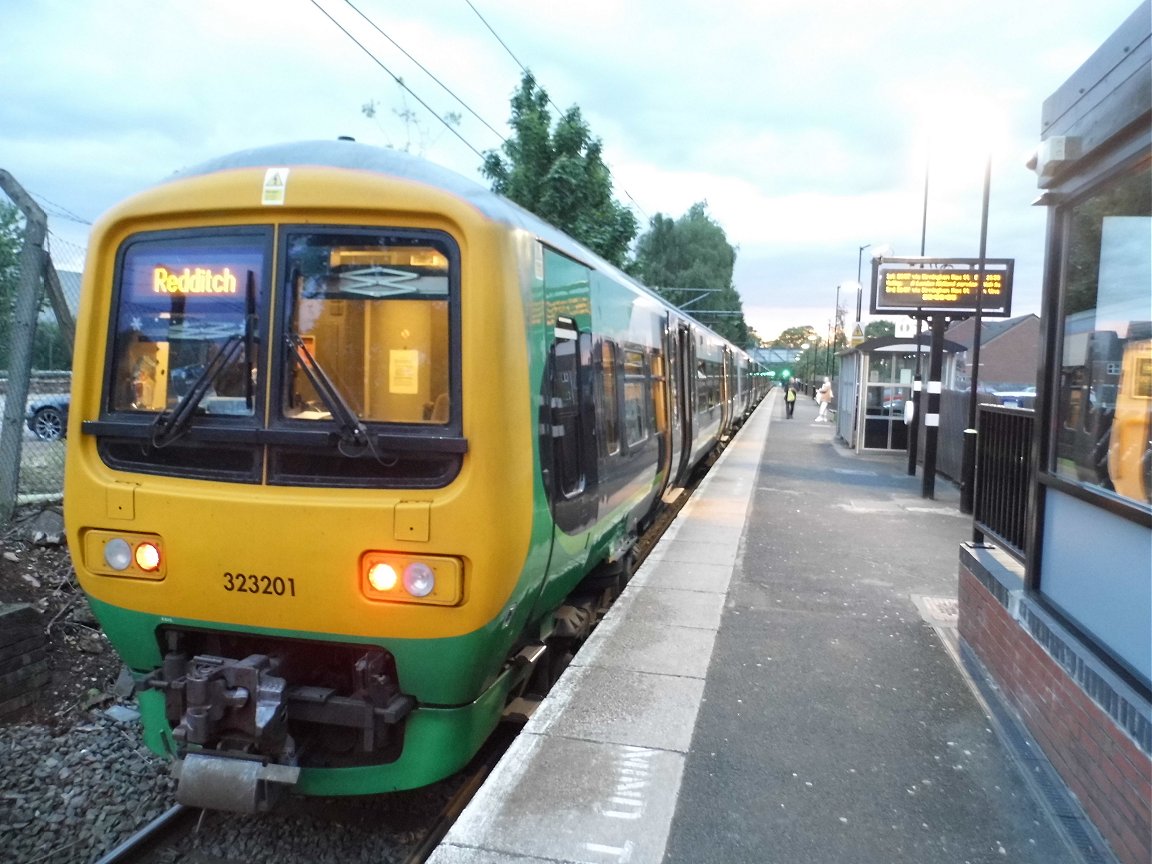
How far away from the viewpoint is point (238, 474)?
3809mm

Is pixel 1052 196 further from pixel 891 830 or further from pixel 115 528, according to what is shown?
pixel 115 528

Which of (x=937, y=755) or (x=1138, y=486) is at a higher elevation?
(x=1138, y=486)

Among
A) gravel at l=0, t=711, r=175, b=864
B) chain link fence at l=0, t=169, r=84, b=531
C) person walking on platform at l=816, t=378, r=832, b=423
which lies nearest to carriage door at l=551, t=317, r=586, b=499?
gravel at l=0, t=711, r=175, b=864

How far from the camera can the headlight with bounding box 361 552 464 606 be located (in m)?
3.62

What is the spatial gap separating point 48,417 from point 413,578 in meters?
6.46

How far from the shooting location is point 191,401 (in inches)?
149

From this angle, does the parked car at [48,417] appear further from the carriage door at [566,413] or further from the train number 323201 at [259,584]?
the carriage door at [566,413]

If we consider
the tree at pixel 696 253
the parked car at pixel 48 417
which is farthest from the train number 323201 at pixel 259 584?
the tree at pixel 696 253

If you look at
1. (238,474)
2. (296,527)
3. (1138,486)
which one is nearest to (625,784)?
(296,527)

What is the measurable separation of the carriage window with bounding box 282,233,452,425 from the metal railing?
3.17 metres

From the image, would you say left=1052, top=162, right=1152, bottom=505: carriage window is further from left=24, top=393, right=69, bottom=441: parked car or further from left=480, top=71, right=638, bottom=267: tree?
left=480, top=71, right=638, bottom=267: tree

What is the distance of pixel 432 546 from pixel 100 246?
2.09m

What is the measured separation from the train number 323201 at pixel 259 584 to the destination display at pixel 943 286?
12.9 metres

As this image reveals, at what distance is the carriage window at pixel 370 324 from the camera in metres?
3.77
